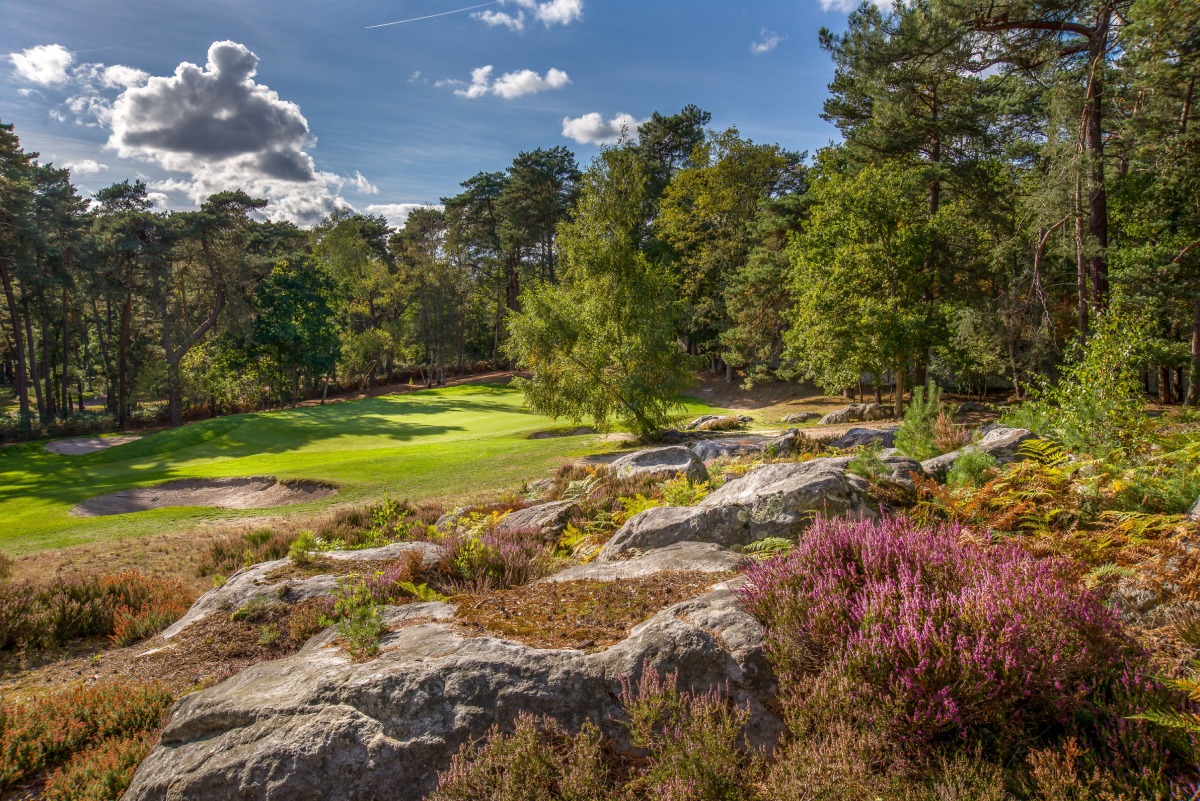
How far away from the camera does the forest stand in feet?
52.5

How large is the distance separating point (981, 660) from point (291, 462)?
24.6m

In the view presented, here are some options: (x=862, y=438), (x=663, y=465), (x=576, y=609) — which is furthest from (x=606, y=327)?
(x=576, y=609)

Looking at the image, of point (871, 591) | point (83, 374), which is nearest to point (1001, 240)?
point (871, 591)

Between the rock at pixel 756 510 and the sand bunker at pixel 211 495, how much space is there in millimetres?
13631

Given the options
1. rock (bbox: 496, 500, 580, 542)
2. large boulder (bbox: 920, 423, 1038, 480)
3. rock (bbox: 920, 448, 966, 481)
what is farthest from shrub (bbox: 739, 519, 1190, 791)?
rock (bbox: 496, 500, 580, 542)

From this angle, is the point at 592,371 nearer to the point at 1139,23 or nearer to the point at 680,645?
the point at 1139,23

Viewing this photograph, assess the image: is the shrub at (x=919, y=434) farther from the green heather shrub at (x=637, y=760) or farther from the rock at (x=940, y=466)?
the green heather shrub at (x=637, y=760)

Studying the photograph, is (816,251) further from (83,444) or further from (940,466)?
(83,444)

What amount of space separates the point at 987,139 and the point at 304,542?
90.6ft

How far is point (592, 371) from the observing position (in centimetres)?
2084

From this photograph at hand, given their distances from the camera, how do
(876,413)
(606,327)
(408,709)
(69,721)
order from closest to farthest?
(408,709), (69,721), (606,327), (876,413)

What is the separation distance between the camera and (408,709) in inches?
123

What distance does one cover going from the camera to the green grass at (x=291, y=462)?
50.8 ft

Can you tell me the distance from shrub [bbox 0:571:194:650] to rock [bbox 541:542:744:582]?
6111mm
